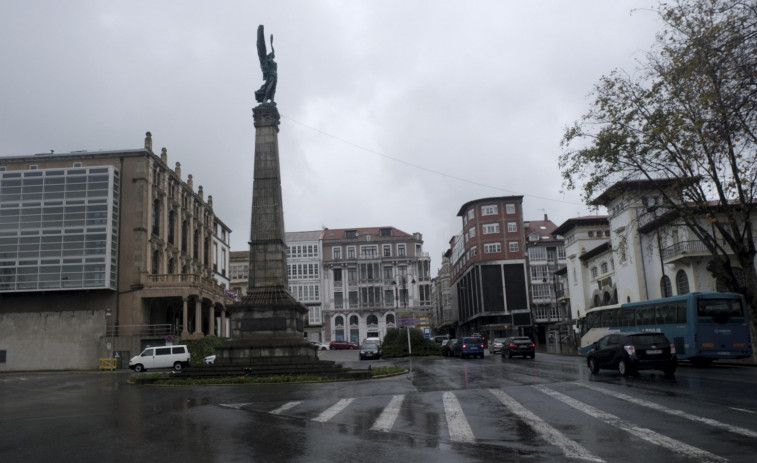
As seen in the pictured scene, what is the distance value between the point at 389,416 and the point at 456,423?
5.33 ft

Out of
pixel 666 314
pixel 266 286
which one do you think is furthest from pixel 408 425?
pixel 666 314

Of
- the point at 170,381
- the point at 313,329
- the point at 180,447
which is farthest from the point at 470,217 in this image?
the point at 180,447

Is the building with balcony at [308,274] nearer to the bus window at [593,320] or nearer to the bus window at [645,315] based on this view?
the bus window at [593,320]

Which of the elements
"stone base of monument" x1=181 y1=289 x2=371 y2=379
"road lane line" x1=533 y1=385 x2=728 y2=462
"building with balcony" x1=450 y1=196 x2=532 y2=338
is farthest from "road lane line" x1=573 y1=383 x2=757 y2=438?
"building with balcony" x1=450 y1=196 x2=532 y2=338

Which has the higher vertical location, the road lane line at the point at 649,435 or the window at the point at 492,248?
the window at the point at 492,248

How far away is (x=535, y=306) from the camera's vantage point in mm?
81125

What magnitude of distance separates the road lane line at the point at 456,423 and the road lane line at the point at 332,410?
2.25 m

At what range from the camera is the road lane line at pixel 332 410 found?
36.7ft

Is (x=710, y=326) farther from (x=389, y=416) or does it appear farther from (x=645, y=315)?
(x=389, y=416)

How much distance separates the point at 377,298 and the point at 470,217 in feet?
61.7

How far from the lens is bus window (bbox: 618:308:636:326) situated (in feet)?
98.3

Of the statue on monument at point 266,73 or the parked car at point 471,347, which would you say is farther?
the parked car at point 471,347

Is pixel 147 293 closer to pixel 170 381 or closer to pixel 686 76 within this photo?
pixel 170 381

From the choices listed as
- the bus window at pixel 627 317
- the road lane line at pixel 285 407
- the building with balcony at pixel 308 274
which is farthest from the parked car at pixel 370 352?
the building with balcony at pixel 308 274
